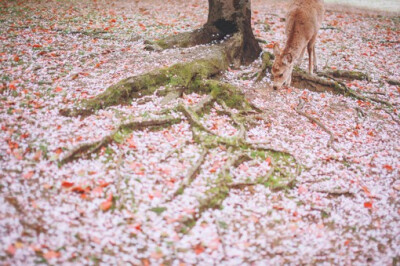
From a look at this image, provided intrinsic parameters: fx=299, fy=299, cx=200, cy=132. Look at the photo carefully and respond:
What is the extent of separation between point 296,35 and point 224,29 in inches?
96.9

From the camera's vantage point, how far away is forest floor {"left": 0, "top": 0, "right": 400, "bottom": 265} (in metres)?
4.50

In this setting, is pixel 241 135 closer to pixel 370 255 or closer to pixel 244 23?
pixel 370 255

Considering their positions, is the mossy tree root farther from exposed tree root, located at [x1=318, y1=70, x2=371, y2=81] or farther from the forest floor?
A: exposed tree root, located at [x1=318, y1=70, x2=371, y2=81]

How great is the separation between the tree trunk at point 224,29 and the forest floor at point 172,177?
2.63ft

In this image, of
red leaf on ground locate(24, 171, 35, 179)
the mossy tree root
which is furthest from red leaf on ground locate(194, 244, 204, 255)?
the mossy tree root

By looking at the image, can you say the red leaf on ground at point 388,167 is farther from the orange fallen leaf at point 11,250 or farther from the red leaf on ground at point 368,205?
the orange fallen leaf at point 11,250

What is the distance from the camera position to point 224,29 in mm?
10133

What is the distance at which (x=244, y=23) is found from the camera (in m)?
10.1

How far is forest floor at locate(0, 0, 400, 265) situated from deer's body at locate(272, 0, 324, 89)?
797 mm

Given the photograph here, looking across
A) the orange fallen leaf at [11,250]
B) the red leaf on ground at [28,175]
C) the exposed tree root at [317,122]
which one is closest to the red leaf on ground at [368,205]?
the exposed tree root at [317,122]

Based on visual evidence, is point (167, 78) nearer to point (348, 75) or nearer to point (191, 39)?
point (191, 39)

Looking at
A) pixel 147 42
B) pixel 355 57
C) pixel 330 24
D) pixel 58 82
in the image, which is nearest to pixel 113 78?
pixel 58 82

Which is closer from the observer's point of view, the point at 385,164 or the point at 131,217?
the point at 131,217

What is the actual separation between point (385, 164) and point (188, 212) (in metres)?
4.80
